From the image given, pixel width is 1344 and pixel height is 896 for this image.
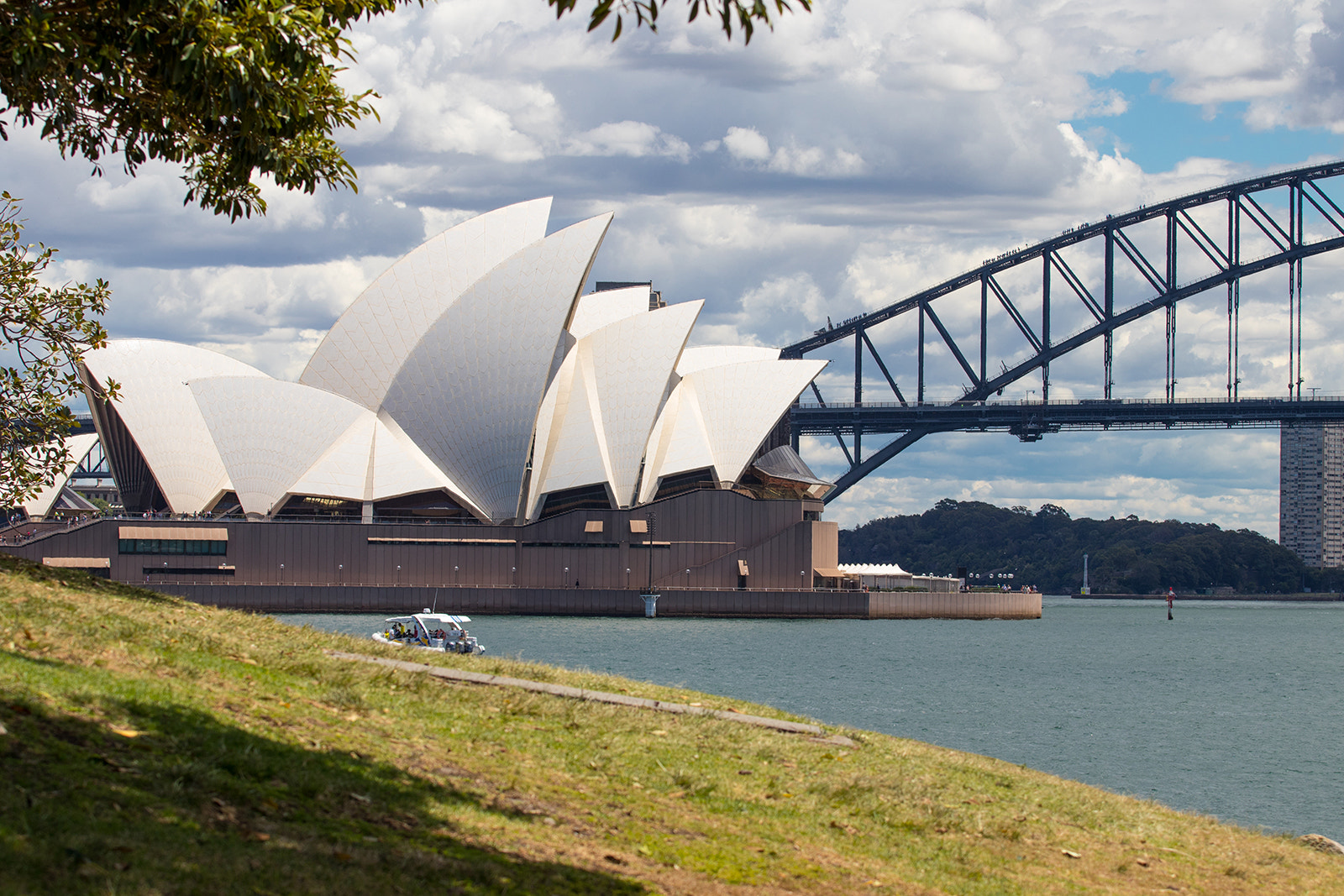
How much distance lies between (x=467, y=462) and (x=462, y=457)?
1.17ft

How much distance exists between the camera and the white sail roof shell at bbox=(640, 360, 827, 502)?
71.5 meters

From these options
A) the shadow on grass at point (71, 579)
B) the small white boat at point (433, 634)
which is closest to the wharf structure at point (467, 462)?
the small white boat at point (433, 634)

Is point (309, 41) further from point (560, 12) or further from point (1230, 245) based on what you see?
point (1230, 245)

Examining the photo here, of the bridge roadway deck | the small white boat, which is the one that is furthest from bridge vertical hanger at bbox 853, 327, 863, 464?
the small white boat

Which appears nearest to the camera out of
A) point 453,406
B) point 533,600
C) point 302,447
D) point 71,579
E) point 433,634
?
point 71,579

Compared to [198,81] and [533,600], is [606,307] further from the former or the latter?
[198,81]

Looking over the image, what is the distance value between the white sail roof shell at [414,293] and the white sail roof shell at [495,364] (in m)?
0.94

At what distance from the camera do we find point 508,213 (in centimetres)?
6738

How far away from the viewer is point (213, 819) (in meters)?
7.76

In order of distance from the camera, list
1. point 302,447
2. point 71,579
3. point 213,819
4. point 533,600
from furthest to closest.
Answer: point 533,600, point 302,447, point 71,579, point 213,819

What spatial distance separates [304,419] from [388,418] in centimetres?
403

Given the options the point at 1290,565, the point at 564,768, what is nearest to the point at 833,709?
the point at 564,768

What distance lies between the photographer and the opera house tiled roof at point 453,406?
64875 millimetres

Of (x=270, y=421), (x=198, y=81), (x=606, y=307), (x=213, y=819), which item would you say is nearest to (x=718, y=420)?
(x=606, y=307)
